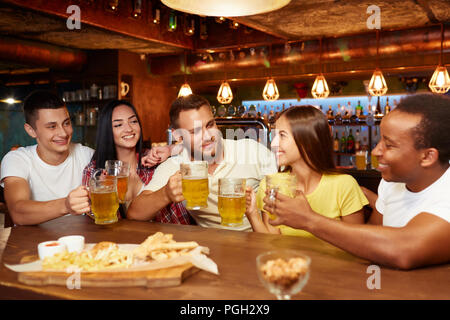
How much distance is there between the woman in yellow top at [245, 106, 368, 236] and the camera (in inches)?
78.2

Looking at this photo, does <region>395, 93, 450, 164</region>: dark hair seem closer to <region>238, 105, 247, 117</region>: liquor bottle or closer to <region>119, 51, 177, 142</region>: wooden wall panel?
<region>238, 105, 247, 117</region>: liquor bottle

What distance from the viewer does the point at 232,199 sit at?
1.63 metres

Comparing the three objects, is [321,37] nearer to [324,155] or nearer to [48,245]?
[324,155]

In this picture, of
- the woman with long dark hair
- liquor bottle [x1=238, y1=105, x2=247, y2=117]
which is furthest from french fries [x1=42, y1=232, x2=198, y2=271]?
liquor bottle [x1=238, y1=105, x2=247, y2=117]

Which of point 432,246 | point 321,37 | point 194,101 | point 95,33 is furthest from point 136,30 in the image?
point 432,246

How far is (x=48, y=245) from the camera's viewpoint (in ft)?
4.59

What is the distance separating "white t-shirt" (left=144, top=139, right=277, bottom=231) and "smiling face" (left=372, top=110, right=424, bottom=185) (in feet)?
3.36

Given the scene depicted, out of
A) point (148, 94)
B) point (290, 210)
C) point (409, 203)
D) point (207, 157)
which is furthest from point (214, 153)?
point (148, 94)

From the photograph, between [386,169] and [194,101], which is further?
[194,101]

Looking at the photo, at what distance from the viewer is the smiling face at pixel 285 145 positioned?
208 cm

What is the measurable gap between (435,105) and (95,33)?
214 inches

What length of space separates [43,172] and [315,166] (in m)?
1.68

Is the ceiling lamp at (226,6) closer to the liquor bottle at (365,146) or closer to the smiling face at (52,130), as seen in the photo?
the smiling face at (52,130)
